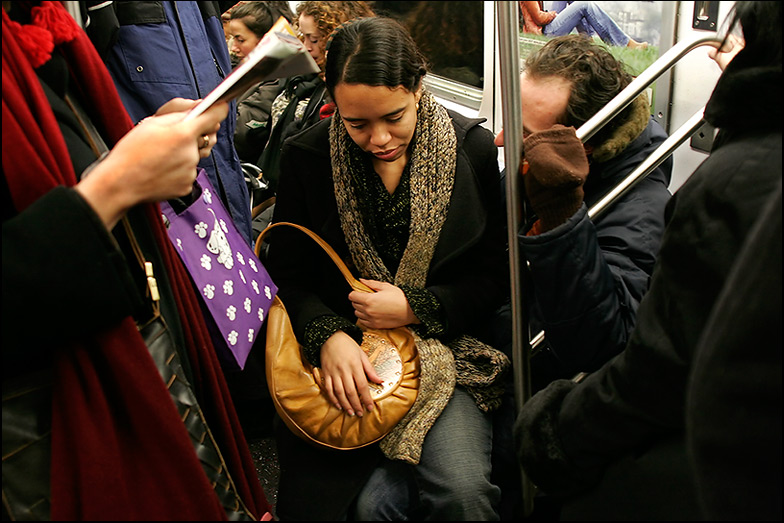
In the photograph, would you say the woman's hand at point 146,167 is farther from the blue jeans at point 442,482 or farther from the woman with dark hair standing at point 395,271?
the blue jeans at point 442,482

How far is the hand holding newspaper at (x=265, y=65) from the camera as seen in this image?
2.93ft

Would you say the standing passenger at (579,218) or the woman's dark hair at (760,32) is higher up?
the woman's dark hair at (760,32)

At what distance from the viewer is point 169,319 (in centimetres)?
109

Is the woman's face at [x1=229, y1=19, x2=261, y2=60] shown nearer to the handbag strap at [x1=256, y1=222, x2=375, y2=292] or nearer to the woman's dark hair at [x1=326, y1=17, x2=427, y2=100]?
the woman's dark hair at [x1=326, y1=17, x2=427, y2=100]

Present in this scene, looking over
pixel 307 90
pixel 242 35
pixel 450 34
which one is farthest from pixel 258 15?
pixel 450 34

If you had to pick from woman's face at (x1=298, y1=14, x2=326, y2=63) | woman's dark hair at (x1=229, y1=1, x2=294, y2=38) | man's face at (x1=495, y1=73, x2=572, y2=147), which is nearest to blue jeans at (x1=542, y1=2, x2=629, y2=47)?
man's face at (x1=495, y1=73, x2=572, y2=147)

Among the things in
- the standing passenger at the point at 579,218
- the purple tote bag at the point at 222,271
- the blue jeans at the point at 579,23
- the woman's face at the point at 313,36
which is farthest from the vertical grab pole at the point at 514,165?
the woman's face at the point at 313,36

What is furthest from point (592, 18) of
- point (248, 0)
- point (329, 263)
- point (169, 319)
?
point (169, 319)

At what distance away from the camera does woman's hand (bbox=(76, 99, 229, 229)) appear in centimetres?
85

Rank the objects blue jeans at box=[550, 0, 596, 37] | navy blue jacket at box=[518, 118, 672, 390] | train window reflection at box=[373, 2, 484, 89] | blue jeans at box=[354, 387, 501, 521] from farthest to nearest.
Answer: train window reflection at box=[373, 2, 484, 89], blue jeans at box=[550, 0, 596, 37], blue jeans at box=[354, 387, 501, 521], navy blue jacket at box=[518, 118, 672, 390]

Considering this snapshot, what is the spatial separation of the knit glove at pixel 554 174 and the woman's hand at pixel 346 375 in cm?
52

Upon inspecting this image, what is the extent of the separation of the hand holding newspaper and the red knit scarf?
0.20 meters

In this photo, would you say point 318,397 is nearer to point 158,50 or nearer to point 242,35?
point 158,50

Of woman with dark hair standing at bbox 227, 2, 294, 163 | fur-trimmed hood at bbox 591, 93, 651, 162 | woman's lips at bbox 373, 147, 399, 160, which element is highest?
woman's lips at bbox 373, 147, 399, 160
